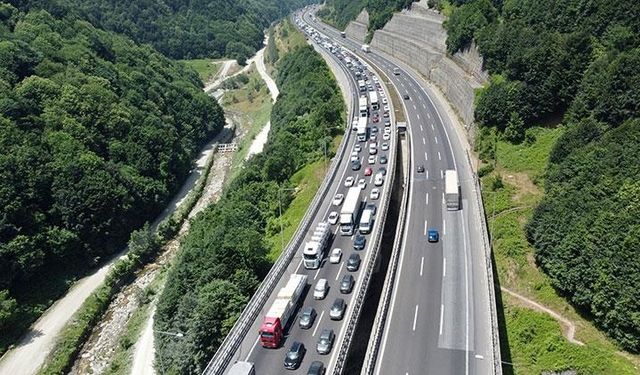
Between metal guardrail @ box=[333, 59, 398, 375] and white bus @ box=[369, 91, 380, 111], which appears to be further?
white bus @ box=[369, 91, 380, 111]

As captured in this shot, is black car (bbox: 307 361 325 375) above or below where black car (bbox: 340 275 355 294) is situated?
below

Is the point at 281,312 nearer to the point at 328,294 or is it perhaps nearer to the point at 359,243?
the point at 328,294

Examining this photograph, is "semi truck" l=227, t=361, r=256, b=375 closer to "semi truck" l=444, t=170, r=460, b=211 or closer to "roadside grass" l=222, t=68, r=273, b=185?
"semi truck" l=444, t=170, r=460, b=211

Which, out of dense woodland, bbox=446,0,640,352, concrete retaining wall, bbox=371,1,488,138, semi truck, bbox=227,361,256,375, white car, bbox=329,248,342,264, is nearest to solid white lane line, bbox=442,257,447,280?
white car, bbox=329,248,342,264

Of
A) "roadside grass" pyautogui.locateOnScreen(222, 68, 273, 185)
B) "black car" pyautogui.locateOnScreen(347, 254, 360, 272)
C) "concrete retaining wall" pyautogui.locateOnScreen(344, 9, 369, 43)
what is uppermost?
"concrete retaining wall" pyautogui.locateOnScreen(344, 9, 369, 43)

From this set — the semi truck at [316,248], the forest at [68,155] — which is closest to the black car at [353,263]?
the semi truck at [316,248]

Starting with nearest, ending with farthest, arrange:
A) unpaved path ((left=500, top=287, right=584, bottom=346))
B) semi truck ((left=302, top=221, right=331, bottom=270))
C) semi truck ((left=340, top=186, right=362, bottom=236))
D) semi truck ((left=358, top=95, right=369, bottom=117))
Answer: unpaved path ((left=500, top=287, right=584, bottom=346)), semi truck ((left=302, top=221, right=331, bottom=270)), semi truck ((left=340, top=186, right=362, bottom=236)), semi truck ((left=358, top=95, right=369, bottom=117))

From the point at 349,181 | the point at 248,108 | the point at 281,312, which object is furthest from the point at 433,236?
the point at 248,108
